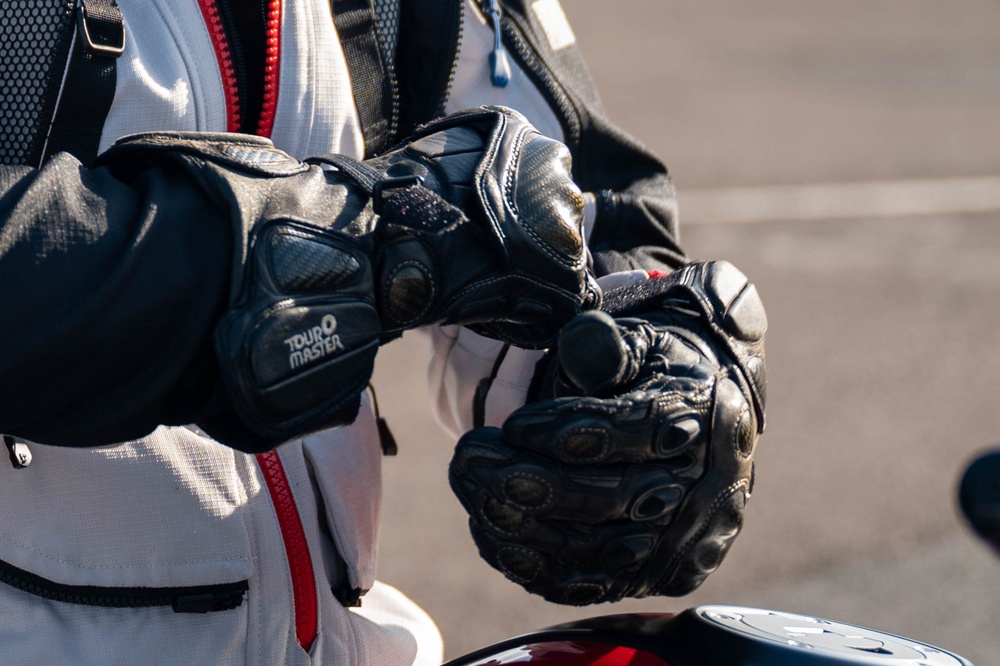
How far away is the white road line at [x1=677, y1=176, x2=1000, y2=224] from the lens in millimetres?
5984

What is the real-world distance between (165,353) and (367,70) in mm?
511

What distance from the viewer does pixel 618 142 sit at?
1.59 metres

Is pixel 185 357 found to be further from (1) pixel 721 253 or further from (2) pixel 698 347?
(1) pixel 721 253

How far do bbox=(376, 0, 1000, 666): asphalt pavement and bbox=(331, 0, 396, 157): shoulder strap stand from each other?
1.77 m

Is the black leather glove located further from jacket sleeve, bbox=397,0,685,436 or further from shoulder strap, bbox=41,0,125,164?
jacket sleeve, bbox=397,0,685,436

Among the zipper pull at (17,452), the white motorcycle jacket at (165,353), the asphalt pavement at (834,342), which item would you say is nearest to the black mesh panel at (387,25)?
the white motorcycle jacket at (165,353)

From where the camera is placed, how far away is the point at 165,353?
938 millimetres

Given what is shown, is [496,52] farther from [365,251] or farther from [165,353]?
[165,353]

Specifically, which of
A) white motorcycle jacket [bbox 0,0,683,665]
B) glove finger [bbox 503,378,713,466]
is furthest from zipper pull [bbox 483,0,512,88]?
glove finger [bbox 503,378,713,466]

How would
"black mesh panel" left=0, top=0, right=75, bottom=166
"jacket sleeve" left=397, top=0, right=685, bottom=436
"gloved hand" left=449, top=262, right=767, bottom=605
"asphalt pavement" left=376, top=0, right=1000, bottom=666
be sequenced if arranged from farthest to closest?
1. "asphalt pavement" left=376, top=0, right=1000, bottom=666
2. "jacket sleeve" left=397, top=0, right=685, bottom=436
3. "black mesh panel" left=0, top=0, right=75, bottom=166
4. "gloved hand" left=449, top=262, right=767, bottom=605

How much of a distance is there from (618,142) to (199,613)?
2.55 ft

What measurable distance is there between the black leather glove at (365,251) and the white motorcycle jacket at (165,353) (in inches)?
1.6

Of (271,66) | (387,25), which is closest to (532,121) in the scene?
(387,25)

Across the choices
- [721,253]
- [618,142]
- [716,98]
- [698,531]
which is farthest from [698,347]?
[716,98]
